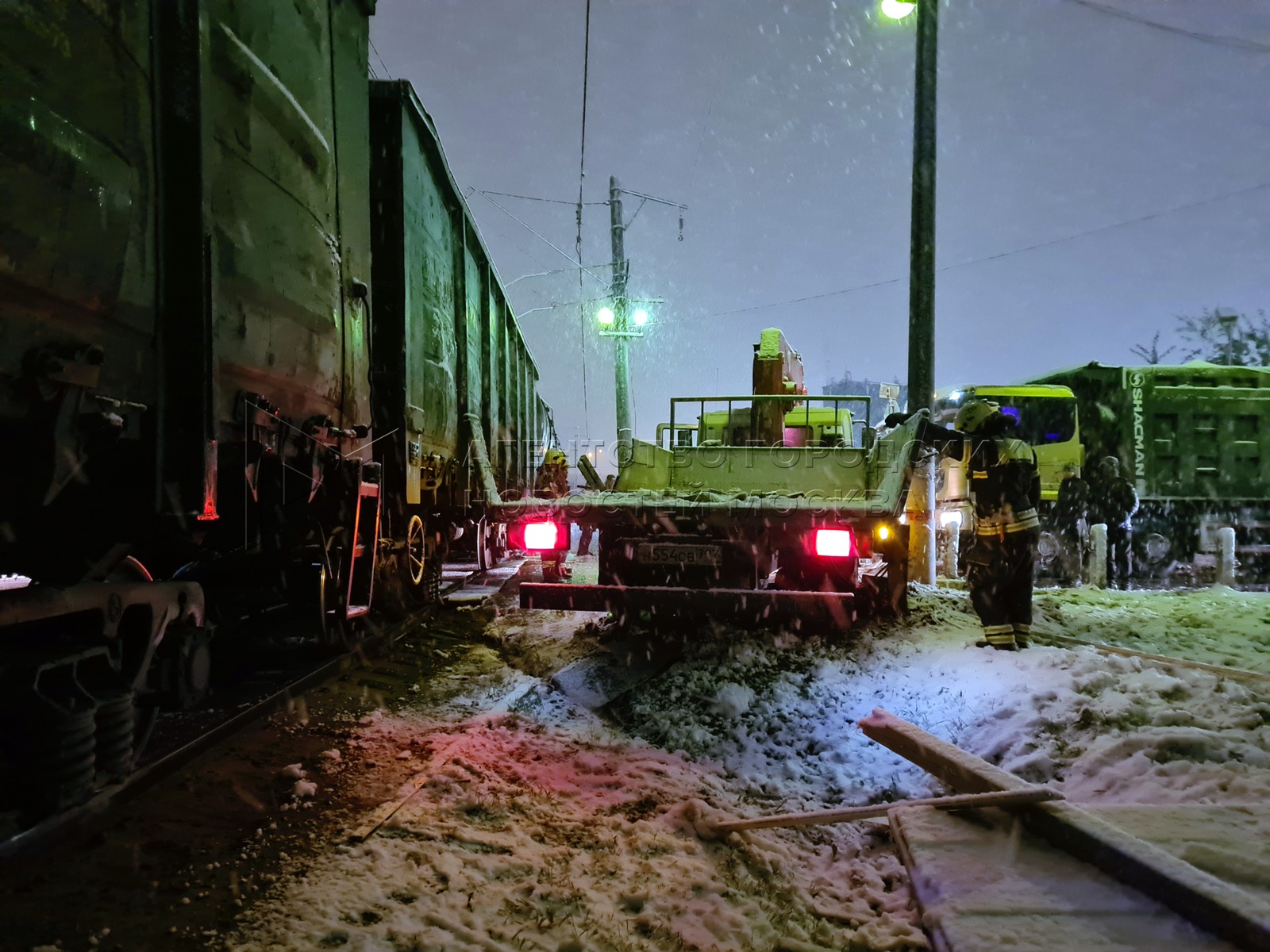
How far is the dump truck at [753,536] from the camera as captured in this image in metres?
5.05

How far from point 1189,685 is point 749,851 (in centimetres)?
267

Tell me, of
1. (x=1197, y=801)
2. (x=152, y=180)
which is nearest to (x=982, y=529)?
(x=1197, y=801)

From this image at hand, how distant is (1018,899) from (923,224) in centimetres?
743

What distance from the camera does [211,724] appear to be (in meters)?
3.65

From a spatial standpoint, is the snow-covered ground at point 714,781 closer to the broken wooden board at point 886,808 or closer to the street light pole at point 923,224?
the broken wooden board at point 886,808

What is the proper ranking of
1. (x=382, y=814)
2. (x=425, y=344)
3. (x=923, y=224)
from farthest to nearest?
(x=923, y=224) → (x=425, y=344) → (x=382, y=814)

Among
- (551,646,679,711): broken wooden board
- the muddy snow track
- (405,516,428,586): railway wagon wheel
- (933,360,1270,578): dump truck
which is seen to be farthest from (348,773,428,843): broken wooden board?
(933,360,1270,578): dump truck

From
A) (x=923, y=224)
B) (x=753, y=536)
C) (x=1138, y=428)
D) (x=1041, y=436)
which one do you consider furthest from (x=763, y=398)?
(x=1138, y=428)

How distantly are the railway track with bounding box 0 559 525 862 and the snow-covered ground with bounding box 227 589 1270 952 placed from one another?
55 cm

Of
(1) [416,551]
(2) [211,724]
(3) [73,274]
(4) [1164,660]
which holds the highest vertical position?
(3) [73,274]

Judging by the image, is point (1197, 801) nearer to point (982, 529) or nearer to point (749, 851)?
point (749, 851)

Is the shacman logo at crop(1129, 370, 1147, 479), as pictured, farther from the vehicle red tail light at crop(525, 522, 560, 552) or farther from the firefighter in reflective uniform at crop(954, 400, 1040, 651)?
the vehicle red tail light at crop(525, 522, 560, 552)

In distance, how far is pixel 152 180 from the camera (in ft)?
7.76

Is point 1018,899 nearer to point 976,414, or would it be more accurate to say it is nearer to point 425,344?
point 976,414
